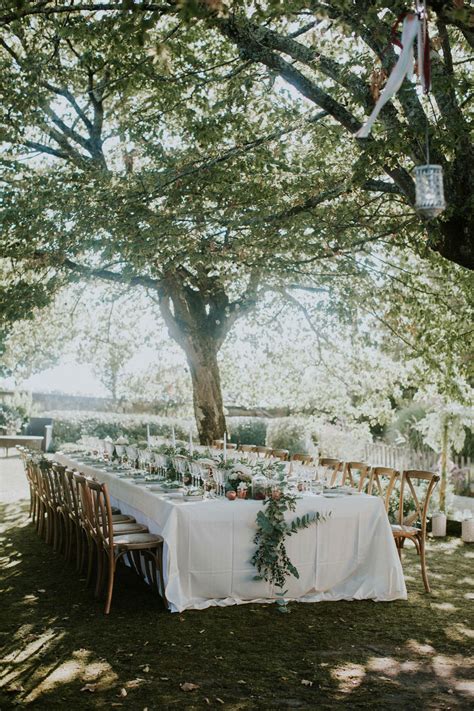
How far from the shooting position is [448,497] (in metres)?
12.5

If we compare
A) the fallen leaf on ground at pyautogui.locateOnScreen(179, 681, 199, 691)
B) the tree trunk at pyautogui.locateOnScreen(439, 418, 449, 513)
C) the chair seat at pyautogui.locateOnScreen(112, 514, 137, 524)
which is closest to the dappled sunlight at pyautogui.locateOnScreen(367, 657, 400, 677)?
the fallen leaf on ground at pyautogui.locateOnScreen(179, 681, 199, 691)

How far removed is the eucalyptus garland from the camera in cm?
681

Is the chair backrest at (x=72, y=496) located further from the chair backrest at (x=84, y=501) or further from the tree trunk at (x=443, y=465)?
the tree trunk at (x=443, y=465)

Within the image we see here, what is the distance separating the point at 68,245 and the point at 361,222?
338cm

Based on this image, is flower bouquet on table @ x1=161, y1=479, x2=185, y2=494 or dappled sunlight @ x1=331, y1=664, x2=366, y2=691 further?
flower bouquet on table @ x1=161, y1=479, x2=185, y2=494

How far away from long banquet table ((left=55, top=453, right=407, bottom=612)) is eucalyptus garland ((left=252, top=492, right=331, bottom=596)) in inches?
3.2

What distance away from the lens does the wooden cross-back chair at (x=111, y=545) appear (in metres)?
6.74

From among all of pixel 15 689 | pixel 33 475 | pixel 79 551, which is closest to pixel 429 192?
pixel 15 689

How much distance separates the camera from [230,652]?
18.3ft

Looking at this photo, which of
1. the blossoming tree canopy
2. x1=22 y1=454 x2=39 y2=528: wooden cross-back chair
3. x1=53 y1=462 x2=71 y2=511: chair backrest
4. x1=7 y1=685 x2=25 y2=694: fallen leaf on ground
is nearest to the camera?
x1=7 y1=685 x2=25 y2=694: fallen leaf on ground

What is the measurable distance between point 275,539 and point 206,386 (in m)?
7.64

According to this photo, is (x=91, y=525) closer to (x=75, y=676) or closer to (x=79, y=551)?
(x=79, y=551)

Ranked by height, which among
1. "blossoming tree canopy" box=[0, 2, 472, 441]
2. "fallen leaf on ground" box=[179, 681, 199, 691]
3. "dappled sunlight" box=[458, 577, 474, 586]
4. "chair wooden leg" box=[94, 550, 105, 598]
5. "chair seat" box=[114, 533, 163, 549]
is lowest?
"dappled sunlight" box=[458, 577, 474, 586]

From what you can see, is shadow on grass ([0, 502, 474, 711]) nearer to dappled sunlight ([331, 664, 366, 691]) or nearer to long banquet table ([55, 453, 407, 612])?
dappled sunlight ([331, 664, 366, 691])
